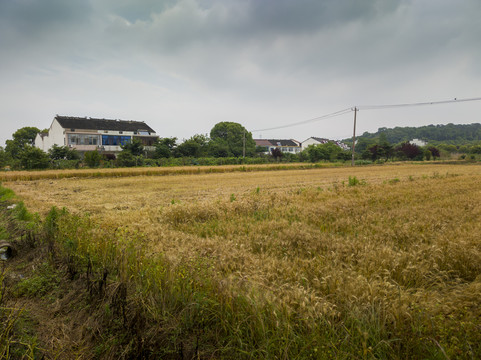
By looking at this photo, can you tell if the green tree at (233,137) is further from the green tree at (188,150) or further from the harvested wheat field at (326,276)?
the harvested wheat field at (326,276)

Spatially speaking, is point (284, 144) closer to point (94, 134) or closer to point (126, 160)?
point (94, 134)

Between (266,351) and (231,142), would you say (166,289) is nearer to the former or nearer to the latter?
(266,351)

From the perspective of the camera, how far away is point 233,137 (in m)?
75.4

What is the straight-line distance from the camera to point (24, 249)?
18.5 feet

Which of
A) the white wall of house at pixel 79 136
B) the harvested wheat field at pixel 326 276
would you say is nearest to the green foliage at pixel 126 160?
the white wall of house at pixel 79 136

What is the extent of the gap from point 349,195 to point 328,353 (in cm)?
977

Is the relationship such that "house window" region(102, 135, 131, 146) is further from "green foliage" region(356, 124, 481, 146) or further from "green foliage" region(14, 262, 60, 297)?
"green foliage" region(356, 124, 481, 146)

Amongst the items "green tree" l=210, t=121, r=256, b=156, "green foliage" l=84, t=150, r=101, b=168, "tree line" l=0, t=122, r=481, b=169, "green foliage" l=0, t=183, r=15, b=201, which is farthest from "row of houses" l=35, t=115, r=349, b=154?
"green foliage" l=0, t=183, r=15, b=201

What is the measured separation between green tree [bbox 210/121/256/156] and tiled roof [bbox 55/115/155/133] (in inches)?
755

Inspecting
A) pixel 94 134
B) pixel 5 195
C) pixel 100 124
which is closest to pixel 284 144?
pixel 100 124

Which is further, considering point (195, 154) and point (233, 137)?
point (233, 137)

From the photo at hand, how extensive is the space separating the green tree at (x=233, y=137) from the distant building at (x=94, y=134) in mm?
19292

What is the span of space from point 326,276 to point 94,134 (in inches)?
2344

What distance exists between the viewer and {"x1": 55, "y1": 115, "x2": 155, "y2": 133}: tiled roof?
172ft
